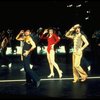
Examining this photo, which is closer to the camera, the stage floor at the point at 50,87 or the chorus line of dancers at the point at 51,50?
the stage floor at the point at 50,87

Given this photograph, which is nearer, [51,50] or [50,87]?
[50,87]

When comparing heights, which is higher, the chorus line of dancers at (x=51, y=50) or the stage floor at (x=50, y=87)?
the chorus line of dancers at (x=51, y=50)

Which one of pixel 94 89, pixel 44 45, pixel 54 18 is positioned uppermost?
pixel 54 18

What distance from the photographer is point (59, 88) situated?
14492mm

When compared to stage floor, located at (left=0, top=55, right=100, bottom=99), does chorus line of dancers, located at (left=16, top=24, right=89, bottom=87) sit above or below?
above

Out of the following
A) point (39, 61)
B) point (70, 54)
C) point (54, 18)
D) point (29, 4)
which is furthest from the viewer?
point (54, 18)

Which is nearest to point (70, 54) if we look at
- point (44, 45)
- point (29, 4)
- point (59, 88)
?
point (44, 45)

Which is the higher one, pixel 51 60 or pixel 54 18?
pixel 54 18

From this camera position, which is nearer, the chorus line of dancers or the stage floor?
the stage floor

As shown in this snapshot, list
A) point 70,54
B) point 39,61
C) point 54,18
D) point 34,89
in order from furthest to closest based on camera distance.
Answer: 1. point 54,18
2. point 70,54
3. point 39,61
4. point 34,89

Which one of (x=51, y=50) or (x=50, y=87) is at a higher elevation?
(x=51, y=50)

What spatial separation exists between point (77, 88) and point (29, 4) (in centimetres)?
2344

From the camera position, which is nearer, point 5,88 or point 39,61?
point 5,88

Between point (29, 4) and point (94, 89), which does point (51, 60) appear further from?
point (29, 4)
